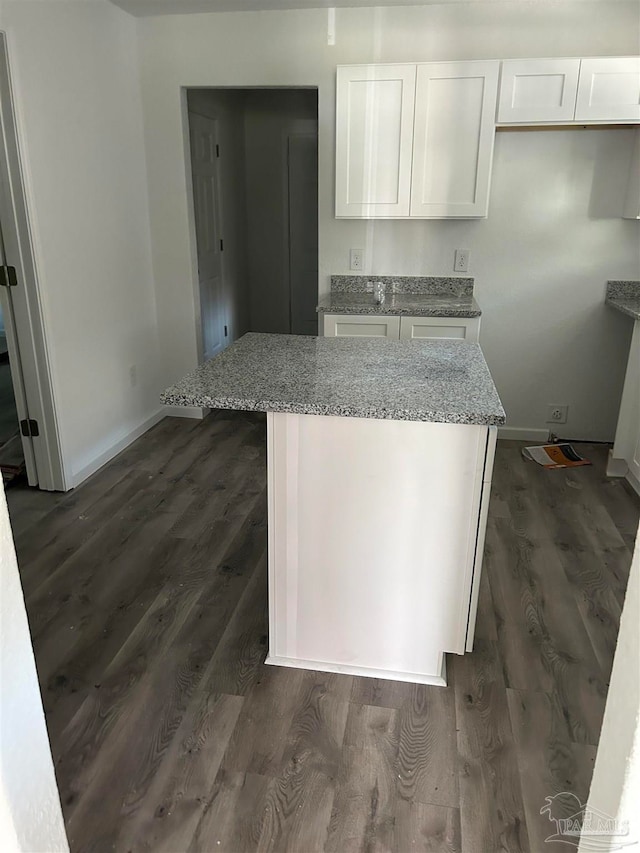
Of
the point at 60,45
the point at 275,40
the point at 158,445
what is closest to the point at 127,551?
the point at 158,445

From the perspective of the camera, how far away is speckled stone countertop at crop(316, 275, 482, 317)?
354 centimetres

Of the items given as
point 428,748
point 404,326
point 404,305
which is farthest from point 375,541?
point 404,305

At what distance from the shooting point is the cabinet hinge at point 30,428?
3.08 metres

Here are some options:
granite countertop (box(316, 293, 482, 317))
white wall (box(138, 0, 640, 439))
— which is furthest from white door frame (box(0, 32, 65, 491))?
granite countertop (box(316, 293, 482, 317))

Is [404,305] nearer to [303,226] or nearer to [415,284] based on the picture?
[415,284]

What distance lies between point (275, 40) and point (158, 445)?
243 centimetres

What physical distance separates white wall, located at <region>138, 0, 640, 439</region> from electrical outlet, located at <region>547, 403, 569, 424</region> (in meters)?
0.04

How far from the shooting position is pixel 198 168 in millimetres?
4383

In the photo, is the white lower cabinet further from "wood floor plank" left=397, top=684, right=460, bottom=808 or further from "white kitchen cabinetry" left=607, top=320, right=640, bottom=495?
"wood floor plank" left=397, top=684, right=460, bottom=808

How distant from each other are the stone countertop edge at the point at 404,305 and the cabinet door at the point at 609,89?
1.09 m

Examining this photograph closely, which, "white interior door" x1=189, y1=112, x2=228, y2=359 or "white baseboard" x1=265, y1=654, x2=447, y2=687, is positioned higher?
"white interior door" x1=189, y1=112, x2=228, y2=359

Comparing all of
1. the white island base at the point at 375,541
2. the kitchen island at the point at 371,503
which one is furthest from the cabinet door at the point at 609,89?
the white island base at the point at 375,541

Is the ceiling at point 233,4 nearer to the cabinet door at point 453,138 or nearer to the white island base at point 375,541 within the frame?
the cabinet door at point 453,138

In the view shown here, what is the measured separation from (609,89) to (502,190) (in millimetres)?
707
